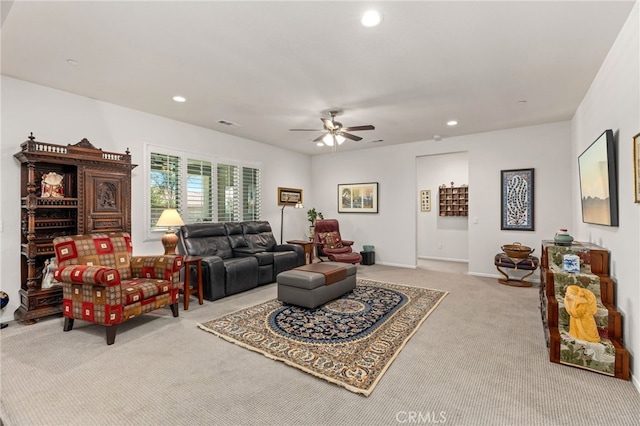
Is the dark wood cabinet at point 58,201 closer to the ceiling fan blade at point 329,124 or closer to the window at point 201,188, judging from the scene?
the window at point 201,188

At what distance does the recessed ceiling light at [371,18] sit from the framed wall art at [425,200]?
6.37 meters

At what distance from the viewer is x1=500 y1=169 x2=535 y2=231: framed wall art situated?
536cm

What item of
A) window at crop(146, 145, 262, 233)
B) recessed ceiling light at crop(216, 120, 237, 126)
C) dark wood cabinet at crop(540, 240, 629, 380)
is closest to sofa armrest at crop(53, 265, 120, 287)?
window at crop(146, 145, 262, 233)

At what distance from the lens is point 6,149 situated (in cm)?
337

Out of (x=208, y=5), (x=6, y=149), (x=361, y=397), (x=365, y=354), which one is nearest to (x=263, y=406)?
(x=361, y=397)

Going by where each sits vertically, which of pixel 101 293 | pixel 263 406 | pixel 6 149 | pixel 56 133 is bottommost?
pixel 263 406

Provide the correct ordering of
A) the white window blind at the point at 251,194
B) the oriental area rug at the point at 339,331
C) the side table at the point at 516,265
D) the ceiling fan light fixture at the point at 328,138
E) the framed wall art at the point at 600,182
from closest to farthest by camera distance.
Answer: the oriental area rug at the point at 339,331, the framed wall art at the point at 600,182, the ceiling fan light fixture at the point at 328,138, the side table at the point at 516,265, the white window blind at the point at 251,194

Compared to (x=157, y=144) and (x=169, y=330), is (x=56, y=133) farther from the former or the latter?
A: (x=169, y=330)

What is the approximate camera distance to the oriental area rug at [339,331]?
2.43 meters

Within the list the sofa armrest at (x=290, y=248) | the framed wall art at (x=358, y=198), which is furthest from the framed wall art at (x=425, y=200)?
the sofa armrest at (x=290, y=248)

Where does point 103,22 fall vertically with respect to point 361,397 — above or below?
above

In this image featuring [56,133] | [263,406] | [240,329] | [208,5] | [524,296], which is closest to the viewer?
[263,406]

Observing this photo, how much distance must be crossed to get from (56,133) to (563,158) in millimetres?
7561

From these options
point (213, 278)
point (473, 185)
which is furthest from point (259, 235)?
point (473, 185)
